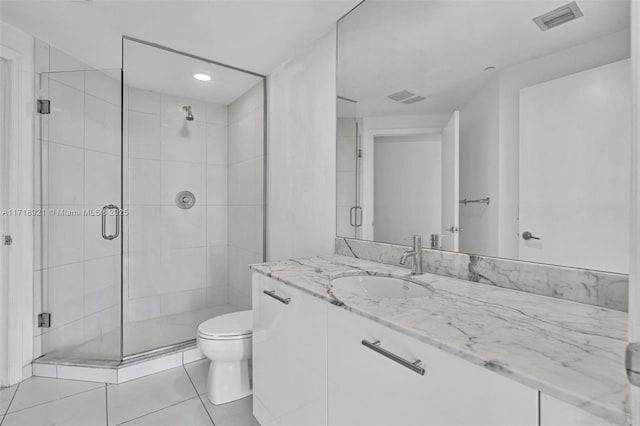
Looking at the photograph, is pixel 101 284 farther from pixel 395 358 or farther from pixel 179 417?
pixel 395 358

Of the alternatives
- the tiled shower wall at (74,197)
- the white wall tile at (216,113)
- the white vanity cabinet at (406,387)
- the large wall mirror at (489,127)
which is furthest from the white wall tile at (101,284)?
the white vanity cabinet at (406,387)

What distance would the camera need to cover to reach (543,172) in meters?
1.08

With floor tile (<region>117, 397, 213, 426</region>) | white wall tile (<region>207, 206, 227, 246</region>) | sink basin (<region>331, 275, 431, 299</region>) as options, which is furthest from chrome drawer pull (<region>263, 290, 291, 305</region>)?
white wall tile (<region>207, 206, 227, 246</region>)

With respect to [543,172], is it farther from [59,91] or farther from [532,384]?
[59,91]

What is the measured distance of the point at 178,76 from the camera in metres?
2.52

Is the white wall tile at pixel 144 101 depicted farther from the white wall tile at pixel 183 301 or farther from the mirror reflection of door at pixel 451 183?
the mirror reflection of door at pixel 451 183

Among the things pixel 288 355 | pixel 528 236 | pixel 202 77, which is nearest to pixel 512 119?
pixel 528 236

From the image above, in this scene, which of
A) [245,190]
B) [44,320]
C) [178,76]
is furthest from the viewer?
[245,190]

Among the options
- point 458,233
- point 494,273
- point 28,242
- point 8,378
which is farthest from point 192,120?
point 494,273

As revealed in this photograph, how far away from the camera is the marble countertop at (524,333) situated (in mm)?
516

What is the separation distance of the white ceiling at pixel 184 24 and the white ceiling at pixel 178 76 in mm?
121

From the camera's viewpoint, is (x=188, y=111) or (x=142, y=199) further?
(x=188, y=111)

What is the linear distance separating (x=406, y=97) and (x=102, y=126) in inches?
85.2

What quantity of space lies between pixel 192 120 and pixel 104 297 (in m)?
1.59
